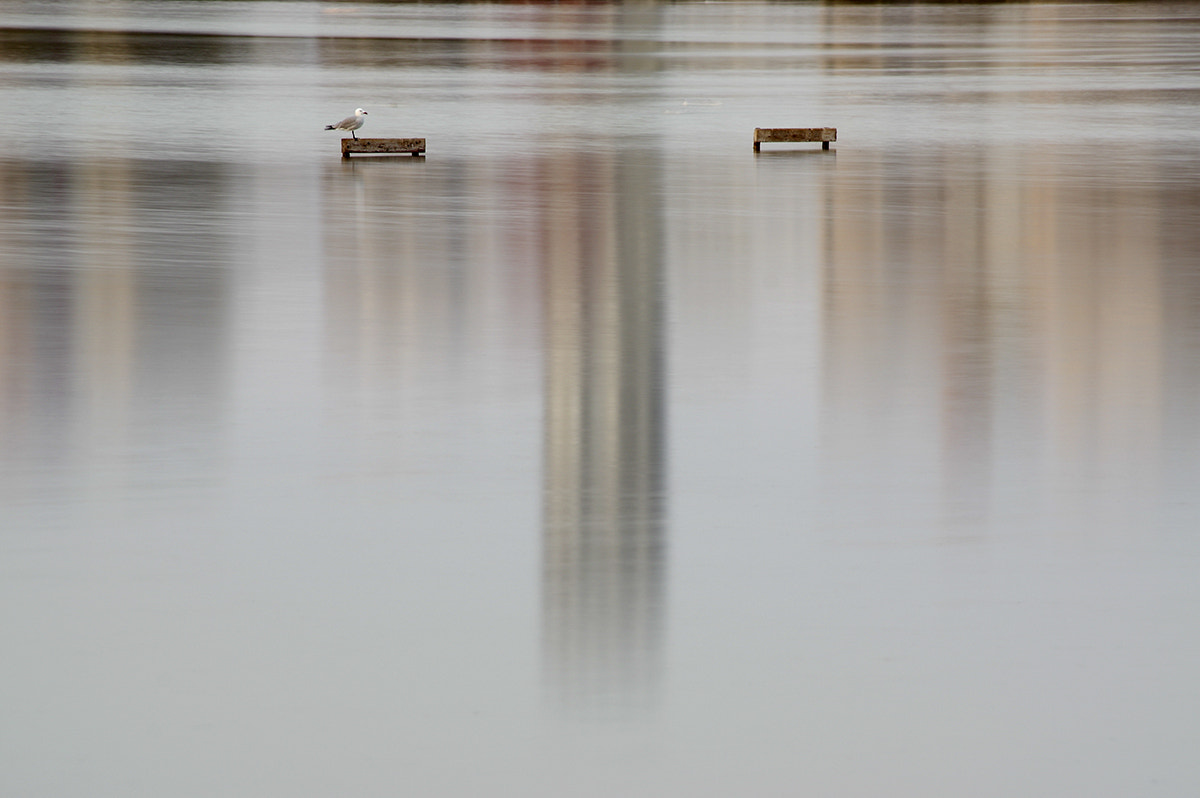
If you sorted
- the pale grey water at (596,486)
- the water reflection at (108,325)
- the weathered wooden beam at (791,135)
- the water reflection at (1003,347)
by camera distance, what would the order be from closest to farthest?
the pale grey water at (596,486) < the water reflection at (1003,347) < the water reflection at (108,325) < the weathered wooden beam at (791,135)

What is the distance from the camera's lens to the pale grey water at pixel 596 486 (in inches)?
191

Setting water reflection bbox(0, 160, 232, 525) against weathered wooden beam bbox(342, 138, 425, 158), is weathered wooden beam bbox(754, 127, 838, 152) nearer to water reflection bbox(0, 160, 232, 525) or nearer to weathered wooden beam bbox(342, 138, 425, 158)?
weathered wooden beam bbox(342, 138, 425, 158)

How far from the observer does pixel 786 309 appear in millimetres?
11672

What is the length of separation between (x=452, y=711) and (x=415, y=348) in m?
5.37

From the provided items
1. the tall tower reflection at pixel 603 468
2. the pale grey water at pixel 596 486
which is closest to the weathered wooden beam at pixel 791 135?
the pale grey water at pixel 596 486

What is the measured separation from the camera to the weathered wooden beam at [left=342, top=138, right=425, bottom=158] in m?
21.2

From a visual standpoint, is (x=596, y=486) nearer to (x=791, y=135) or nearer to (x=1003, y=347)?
(x=1003, y=347)

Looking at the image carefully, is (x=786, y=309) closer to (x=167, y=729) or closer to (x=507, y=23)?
(x=167, y=729)

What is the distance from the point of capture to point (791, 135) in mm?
23234

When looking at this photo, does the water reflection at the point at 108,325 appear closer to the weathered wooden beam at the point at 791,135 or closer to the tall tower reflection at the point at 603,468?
the tall tower reflection at the point at 603,468

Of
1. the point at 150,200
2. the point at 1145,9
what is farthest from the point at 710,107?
the point at 1145,9

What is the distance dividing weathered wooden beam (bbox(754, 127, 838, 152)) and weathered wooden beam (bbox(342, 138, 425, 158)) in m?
3.87

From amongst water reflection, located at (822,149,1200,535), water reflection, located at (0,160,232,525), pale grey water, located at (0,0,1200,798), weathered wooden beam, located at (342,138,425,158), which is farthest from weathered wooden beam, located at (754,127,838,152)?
water reflection, located at (0,160,232,525)

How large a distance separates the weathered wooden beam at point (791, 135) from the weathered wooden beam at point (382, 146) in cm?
387
